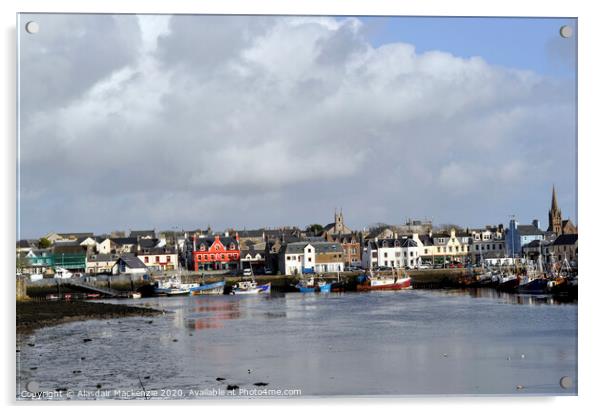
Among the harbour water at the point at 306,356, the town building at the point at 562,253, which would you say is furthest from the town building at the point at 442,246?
the harbour water at the point at 306,356

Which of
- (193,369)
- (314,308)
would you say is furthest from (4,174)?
(314,308)

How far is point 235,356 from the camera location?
1239 cm

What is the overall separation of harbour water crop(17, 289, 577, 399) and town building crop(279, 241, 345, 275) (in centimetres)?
2094

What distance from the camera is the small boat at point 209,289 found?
116 ft

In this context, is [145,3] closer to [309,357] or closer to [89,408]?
[89,408]

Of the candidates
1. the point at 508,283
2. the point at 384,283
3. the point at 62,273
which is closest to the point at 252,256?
the point at 384,283

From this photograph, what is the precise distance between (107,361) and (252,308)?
42.1ft

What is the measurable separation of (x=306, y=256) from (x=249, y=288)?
22.3 feet

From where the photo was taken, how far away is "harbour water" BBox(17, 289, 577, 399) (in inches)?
365

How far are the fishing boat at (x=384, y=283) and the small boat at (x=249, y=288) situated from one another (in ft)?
13.5

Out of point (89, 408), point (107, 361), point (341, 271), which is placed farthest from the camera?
point (341, 271)

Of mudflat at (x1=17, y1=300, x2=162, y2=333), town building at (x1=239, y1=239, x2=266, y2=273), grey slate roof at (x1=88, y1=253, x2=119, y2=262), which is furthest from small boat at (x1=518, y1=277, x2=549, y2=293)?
grey slate roof at (x1=88, y1=253, x2=119, y2=262)

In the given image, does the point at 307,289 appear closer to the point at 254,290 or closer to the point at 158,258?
the point at 254,290

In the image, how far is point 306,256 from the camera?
4178 centimetres
